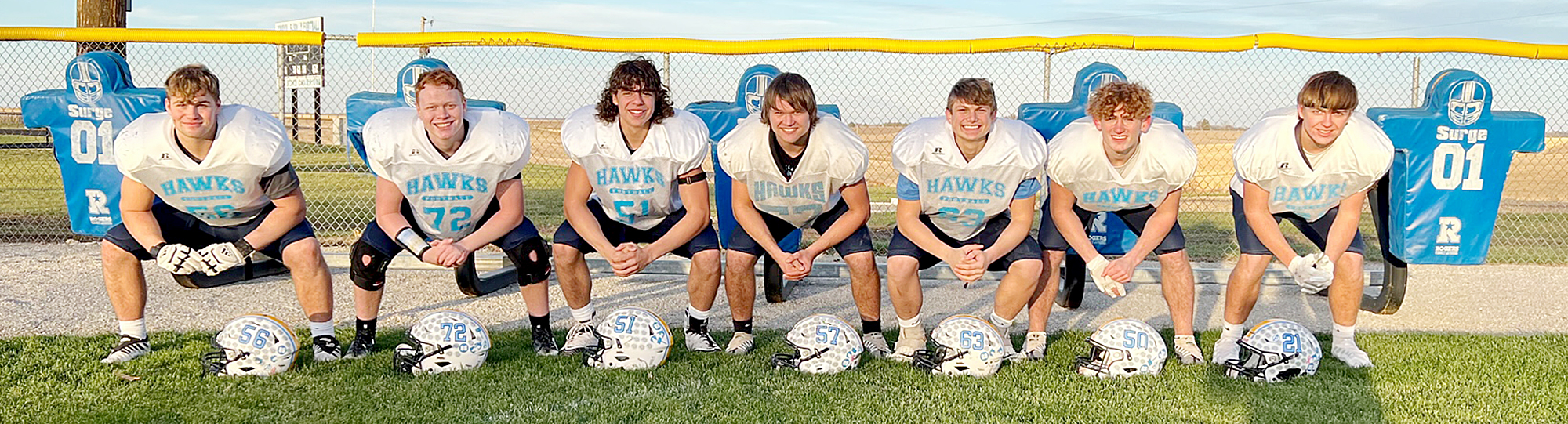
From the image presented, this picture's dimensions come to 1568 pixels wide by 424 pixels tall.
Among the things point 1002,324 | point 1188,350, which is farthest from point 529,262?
point 1188,350

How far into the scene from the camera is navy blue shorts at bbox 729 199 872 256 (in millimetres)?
4652

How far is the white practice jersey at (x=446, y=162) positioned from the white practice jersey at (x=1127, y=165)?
2147 mm

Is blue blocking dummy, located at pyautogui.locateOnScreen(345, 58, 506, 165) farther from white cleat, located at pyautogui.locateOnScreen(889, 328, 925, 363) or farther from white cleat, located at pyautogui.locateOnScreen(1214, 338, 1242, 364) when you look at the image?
white cleat, located at pyautogui.locateOnScreen(1214, 338, 1242, 364)

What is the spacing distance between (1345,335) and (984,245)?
147 cm

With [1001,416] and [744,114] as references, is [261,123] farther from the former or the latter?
[1001,416]

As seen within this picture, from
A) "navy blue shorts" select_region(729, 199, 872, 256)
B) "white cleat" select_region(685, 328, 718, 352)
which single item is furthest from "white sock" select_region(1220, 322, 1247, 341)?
"white cleat" select_region(685, 328, 718, 352)

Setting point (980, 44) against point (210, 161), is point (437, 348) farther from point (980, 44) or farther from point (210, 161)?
point (980, 44)

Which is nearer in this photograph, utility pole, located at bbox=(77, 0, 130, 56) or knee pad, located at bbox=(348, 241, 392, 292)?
knee pad, located at bbox=(348, 241, 392, 292)

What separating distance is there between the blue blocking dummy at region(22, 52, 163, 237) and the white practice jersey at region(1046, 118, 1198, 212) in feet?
14.9

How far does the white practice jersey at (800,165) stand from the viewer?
4.57m

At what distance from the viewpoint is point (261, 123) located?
4.50m

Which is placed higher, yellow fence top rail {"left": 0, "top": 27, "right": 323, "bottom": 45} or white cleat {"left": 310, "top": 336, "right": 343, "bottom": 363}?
yellow fence top rail {"left": 0, "top": 27, "right": 323, "bottom": 45}

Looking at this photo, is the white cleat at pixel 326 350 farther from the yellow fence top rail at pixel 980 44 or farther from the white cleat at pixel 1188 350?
the white cleat at pixel 1188 350

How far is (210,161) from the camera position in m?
4.39
